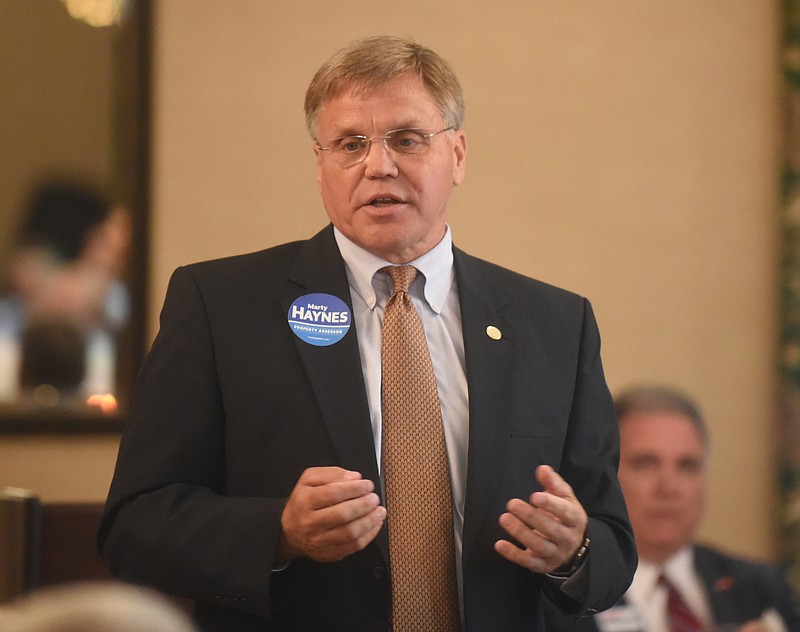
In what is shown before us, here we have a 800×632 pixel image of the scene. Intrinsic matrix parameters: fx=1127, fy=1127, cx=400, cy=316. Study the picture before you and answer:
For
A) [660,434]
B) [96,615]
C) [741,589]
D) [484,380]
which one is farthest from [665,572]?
[96,615]

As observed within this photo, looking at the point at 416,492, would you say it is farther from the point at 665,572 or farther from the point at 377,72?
the point at 665,572

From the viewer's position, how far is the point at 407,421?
2092mm

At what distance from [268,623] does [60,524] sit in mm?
1094

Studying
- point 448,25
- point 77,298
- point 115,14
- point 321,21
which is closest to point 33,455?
point 77,298

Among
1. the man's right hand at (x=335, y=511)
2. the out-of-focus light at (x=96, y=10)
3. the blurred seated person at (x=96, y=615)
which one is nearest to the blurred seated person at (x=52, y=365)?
the out-of-focus light at (x=96, y=10)

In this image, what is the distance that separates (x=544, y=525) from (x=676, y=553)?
1.55m

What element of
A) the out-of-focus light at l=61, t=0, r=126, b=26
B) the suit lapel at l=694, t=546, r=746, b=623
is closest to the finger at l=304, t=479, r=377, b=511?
the suit lapel at l=694, t=546, r=746, b=623

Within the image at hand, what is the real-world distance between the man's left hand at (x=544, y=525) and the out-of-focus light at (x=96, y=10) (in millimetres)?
2492

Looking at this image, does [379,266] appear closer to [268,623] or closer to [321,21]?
[268,623]

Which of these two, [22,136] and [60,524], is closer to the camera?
[60,524]

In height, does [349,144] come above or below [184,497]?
above

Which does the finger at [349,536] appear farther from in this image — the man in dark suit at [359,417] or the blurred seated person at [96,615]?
the blurred seated person at [96,615]

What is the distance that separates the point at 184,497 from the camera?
199 cm

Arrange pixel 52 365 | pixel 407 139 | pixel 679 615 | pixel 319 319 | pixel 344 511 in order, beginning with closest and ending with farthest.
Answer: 1. pixel 344 511
2. pixel 319 319
3. pixel 407 139
4. pixel 679 615
5. pixel 52 365
